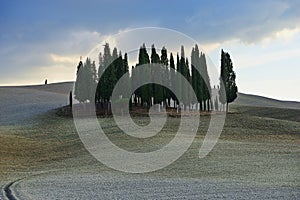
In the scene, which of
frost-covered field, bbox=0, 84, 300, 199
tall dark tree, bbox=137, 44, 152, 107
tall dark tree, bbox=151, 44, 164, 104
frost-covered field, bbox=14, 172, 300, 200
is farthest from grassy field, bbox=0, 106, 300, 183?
tall dark tree, bbox=137, 44, 152, 107

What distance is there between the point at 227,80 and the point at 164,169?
48.3 metres

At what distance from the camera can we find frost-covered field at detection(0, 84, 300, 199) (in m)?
18.7

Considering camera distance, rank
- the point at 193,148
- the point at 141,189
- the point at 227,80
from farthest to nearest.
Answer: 1. the point at 227,80
2. the point at 193,148
3. the point at 141,189

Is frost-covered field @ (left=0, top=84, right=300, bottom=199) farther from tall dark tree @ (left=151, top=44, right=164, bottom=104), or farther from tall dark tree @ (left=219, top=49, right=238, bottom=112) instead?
tall dark tree @ (left=219, top=49, right=238, bottom=112)

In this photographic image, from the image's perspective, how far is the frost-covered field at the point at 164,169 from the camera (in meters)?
18.7

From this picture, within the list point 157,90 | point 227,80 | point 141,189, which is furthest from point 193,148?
point 227,80

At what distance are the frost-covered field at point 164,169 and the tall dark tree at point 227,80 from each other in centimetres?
1367

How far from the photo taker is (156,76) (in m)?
66.4

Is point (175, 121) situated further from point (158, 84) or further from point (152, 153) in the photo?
point (152, 153)

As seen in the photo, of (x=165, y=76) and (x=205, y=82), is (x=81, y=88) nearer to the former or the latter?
(x=165, y=76)

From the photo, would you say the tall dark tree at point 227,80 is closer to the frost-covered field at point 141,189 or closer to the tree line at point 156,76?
the tree line at point 156,76

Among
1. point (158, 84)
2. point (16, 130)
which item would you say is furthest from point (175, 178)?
point (158, 84)

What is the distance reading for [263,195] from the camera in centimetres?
1759

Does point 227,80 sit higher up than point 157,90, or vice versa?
point 227,80
